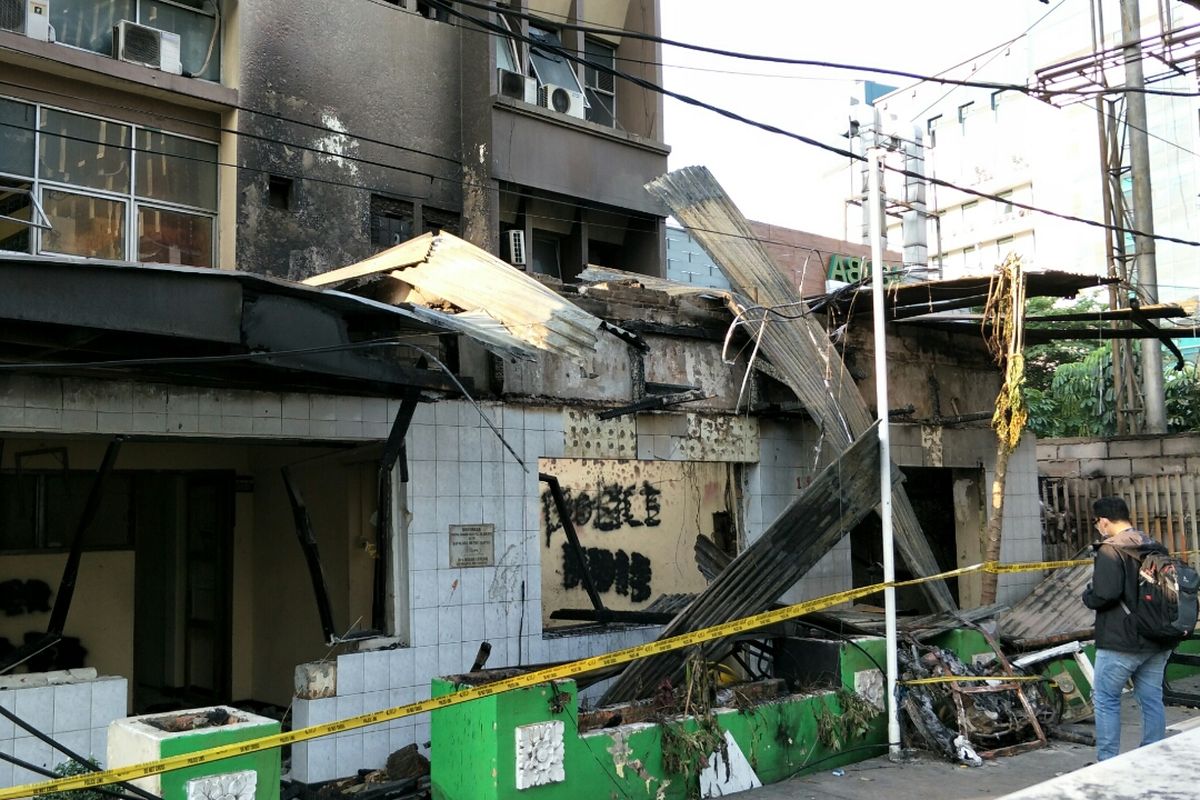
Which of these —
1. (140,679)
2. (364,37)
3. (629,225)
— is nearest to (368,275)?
(364,37)

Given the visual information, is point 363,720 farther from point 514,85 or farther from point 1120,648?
point 514,85

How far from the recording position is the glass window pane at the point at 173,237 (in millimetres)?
10344

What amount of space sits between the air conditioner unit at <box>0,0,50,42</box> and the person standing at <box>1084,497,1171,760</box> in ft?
32.3

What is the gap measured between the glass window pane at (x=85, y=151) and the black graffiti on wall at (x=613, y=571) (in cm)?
645

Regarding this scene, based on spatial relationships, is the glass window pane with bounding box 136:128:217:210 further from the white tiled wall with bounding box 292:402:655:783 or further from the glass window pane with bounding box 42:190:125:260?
the white tiled wall with bounding box 292:402:655:783

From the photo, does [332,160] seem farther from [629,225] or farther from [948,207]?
[948,207]

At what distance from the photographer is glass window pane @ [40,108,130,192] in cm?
976

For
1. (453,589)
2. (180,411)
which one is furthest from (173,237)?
(453,589)

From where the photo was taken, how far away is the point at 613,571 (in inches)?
515

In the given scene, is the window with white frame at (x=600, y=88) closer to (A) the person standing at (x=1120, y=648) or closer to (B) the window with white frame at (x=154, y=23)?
(B) the window with white frame at (x=154, y=23)

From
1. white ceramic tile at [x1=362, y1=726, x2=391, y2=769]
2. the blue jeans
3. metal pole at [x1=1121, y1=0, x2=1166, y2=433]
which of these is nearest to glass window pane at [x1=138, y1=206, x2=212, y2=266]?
white ceramic tile at [x1=362, y1=726, x2=391, y2=769]

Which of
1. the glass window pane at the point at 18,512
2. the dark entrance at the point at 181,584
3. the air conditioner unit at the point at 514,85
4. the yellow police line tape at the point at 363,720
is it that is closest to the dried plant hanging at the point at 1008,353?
the yellow police line tape at the point at 363,720

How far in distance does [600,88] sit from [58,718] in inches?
444

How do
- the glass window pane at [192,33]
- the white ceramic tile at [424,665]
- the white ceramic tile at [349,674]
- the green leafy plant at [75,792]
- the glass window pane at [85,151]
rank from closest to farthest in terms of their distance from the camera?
the green leafy plant at [75,792]
the white ceramic tile at [349,674]
the white ceramic tile at [424,665]
the glass window pane at [85,151]
the glass window pane at [192,33]
